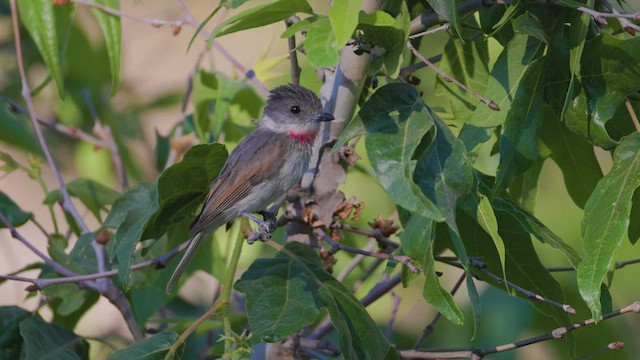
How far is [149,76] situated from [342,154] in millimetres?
2653

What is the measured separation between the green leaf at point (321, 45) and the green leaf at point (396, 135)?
0.22 metres

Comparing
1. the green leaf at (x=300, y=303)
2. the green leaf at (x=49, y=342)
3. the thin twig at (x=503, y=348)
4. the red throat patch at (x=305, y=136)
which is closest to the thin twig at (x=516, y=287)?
the thin twig at (x=503, y=348)

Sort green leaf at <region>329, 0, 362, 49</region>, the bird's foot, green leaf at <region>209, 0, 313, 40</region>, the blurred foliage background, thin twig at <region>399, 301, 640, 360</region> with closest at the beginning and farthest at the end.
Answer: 1. green leaf at <region>329, 0, 362, 49</region>
2. green leaf at <region>209, 0, 313, 40</region>
3. thin twig at <region>399, 301, 640, 360</region>
4. the bird's foot
5. the blurred foliage background

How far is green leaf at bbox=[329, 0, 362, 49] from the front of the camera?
1721mm

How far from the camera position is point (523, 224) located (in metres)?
2.13

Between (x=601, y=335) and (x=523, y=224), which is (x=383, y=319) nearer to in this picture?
(x=601, y=335)

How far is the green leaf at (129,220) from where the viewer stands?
2314 millimetres

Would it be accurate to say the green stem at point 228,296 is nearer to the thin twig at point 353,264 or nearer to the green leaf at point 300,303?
the green leaf at point 300,303

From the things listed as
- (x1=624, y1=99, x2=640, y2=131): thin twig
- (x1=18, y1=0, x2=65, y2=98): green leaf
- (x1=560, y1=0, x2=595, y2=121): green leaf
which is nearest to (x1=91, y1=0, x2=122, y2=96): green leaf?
(x1=18, y1=0, x2=65, y2=98): green leaf

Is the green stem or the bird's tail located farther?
the bird's tail

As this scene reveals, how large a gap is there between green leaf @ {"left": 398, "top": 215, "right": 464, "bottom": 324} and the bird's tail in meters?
1.10

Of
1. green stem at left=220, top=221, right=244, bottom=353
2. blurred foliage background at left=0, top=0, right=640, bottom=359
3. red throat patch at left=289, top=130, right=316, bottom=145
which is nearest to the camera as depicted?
green stem at left=220, top=221, right=244, bottom=353

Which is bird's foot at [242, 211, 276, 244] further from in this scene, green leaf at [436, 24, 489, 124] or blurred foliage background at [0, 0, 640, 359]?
green leaf at [436, 24, 489, 124]

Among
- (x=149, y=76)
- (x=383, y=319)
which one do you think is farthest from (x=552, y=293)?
(x=149, y=76)
